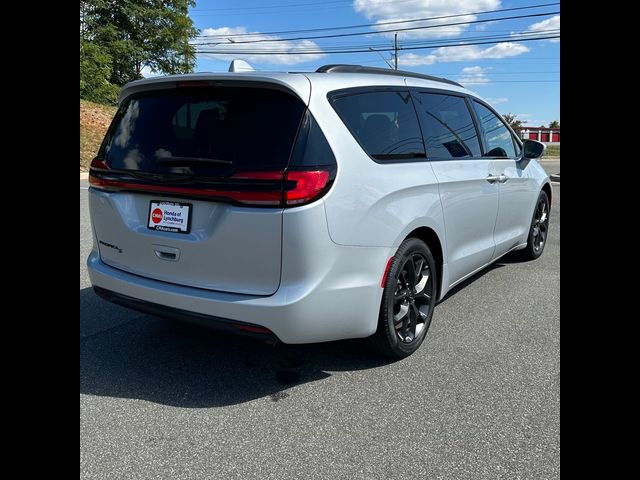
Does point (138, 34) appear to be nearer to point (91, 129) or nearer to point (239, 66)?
point (91, 129)

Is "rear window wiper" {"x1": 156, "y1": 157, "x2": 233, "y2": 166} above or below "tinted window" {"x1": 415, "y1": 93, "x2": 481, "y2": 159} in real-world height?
below

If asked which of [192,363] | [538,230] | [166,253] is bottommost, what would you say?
[192,363]

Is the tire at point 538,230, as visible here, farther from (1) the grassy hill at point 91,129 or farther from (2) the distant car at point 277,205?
(1) the grassy hill at point 91,129

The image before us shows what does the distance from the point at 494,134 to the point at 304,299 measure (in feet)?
9.54

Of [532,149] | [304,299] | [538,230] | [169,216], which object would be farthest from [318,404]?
[538,230]

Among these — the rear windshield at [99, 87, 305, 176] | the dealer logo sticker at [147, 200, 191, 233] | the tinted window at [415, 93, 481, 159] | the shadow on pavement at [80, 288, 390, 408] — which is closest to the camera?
the rear windshield at [99, 87, 305, 176]

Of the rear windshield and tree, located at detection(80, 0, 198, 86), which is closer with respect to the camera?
the rear windshield

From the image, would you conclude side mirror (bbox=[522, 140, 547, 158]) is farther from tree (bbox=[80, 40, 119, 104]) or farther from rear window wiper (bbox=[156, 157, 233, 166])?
tree (bbox=[80, 40, 119, 104])

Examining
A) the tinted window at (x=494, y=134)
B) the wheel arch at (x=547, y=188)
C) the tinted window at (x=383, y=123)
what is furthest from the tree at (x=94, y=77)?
the tinted window at (x=383, y=123)

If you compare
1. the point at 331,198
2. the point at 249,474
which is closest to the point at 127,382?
the point at 249,474

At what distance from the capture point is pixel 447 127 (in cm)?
404

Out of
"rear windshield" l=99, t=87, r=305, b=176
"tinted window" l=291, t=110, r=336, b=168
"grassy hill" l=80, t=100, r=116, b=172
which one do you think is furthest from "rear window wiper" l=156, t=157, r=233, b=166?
"grassy hill" l=80, t=100, r=116, b=172

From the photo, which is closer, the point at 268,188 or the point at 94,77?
the point at 268,188

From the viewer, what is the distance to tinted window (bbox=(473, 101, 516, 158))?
4.64 meters
